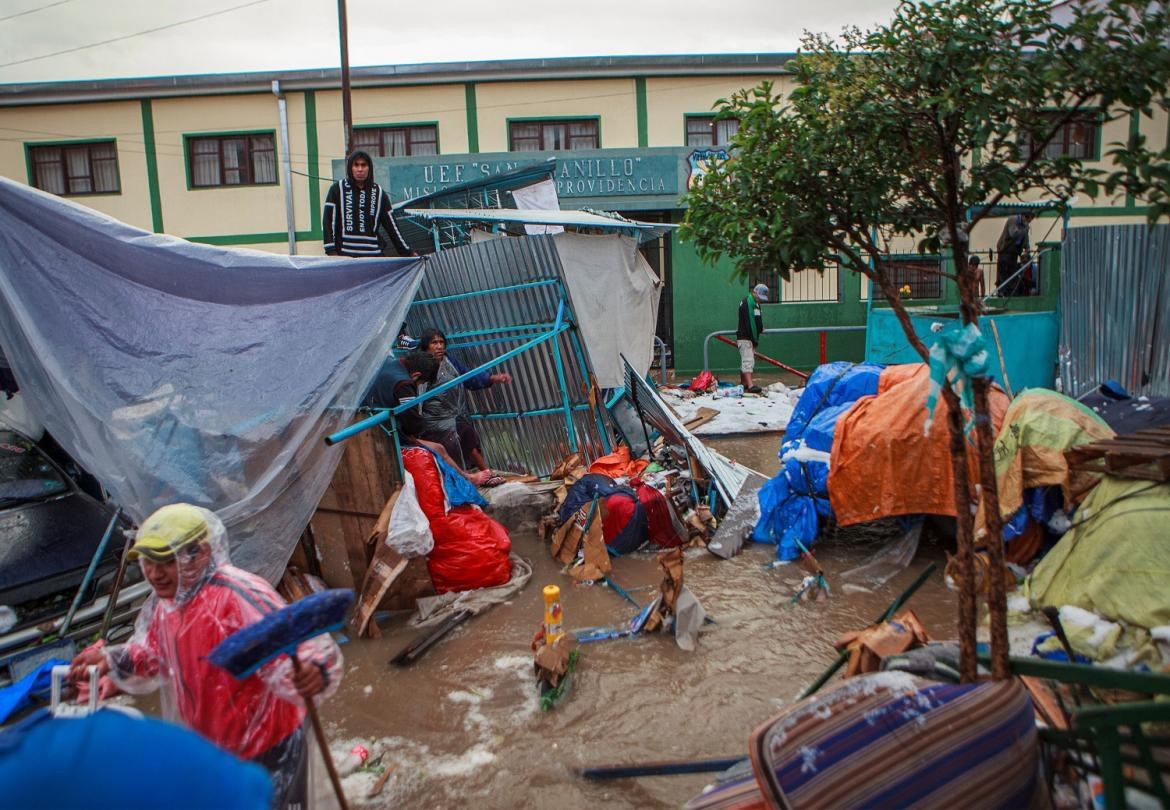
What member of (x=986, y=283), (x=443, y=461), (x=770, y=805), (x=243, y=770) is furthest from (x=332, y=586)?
(x=986, y=283)

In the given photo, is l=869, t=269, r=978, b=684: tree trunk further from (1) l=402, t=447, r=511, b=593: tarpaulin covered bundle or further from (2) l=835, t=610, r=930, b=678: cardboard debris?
(1) l=402, t=447, r=511, b=593: tarpaulin covered bundle

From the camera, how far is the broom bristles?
6.39 ft

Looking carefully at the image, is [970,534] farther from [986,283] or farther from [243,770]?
[986,283]

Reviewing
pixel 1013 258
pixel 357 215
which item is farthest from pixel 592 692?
pixel 1013 258

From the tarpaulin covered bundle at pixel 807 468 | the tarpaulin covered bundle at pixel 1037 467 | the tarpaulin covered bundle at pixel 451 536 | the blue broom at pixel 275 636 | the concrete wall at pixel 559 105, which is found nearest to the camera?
the blue broom at pixel 275 636

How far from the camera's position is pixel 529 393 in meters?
7.63

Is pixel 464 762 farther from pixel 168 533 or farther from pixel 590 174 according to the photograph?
pixel 590 174

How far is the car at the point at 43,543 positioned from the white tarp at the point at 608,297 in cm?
422

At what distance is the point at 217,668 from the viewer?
7.47 ft

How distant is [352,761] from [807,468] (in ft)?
12.2

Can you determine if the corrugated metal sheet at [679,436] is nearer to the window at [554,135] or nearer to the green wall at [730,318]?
the green wall at [730,318]

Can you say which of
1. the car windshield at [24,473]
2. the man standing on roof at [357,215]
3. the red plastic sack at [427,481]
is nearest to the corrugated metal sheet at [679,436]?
the red plastic sack at [427,481]

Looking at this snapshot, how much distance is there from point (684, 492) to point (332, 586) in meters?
3.01

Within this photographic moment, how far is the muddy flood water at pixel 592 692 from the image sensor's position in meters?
3.24
